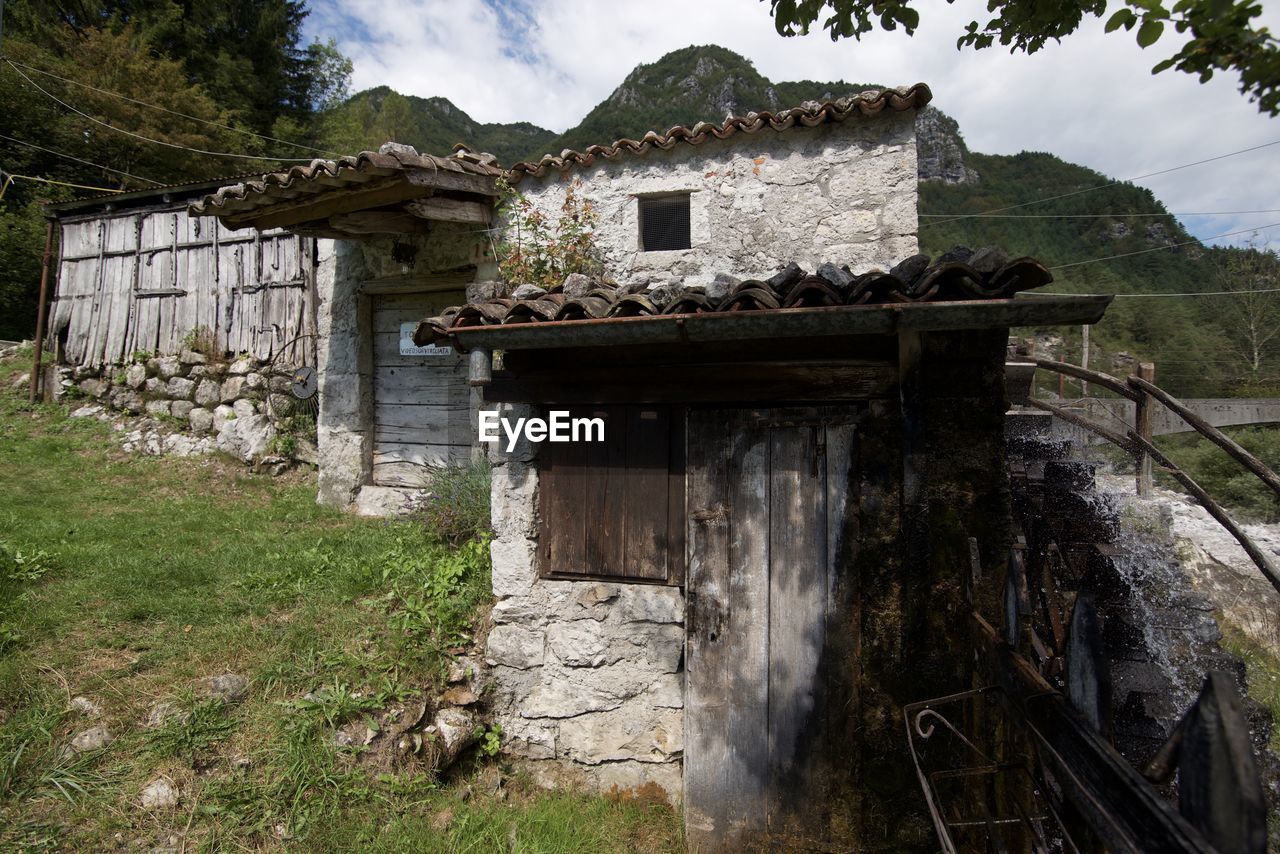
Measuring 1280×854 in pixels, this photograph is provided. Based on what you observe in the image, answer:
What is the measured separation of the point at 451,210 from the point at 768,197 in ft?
8.74

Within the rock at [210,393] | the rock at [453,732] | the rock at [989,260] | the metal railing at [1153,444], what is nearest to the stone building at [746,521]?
the rock at [989,260]

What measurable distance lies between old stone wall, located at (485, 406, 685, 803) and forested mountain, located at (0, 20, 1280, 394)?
181 inches

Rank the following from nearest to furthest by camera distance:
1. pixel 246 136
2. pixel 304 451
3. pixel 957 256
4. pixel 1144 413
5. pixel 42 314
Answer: pixel 957 256
pixel 1144 413
pixel 304 451
pixel 42 314
pixel 246 136

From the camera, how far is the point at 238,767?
3049 mm

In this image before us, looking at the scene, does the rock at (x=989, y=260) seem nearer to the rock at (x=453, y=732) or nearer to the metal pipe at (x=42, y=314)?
the rock at (x=453, y=732)

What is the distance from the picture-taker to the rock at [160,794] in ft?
9.25

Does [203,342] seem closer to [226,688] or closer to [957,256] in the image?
[226,688]

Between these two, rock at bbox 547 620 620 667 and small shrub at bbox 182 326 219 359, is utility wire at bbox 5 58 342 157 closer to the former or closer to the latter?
small shrub at bbox 182 326 219 359

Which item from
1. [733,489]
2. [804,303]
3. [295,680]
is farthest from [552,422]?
[295,680]

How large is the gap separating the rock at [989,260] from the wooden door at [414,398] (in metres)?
4.72

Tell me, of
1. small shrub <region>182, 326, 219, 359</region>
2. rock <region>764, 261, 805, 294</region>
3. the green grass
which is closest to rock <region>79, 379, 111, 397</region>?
small shrub <region>182, 326, 219, 359</region>

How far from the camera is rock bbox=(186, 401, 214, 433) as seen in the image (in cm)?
825

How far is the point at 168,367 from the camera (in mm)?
8758

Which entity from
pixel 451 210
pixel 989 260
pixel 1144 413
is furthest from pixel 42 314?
pixel 1144 413
